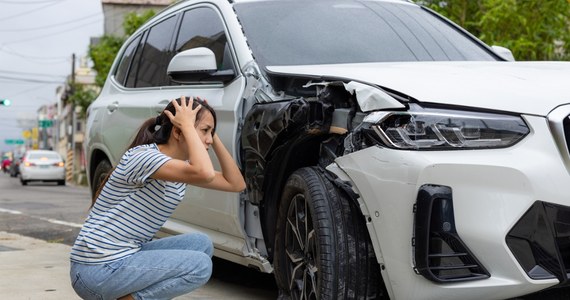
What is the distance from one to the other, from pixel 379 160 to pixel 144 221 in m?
0.94

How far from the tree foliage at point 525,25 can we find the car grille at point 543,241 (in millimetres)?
7963

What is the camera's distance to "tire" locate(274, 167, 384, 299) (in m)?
3.32

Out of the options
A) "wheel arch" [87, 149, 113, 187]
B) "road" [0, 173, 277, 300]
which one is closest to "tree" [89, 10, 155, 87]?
"road" [0, 173, 277, 300]

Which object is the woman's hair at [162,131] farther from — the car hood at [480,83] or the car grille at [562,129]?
the car grille at [562,129]

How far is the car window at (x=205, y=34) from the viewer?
473cm

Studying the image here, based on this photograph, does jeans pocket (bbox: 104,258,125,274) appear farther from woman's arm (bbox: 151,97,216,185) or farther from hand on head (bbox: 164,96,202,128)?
hand on head (bbox: 164,96,202,128)

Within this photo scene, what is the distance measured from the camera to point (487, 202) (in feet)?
9.61

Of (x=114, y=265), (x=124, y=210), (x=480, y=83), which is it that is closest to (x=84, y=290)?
(x=114, y=265)

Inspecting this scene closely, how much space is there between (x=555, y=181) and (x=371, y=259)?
0.79 meters

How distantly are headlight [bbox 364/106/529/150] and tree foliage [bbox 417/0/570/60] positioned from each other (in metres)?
7.76

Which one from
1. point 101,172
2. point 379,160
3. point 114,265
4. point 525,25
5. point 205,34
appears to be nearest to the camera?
point 379,160

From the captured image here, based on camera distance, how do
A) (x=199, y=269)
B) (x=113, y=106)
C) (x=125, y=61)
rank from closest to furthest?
(x=199, y=269) < (x=113, y=106) < (x=125, y=61)

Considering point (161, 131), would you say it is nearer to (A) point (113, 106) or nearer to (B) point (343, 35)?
(B) point (343, 35)

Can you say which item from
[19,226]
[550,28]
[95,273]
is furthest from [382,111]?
[550,28]
